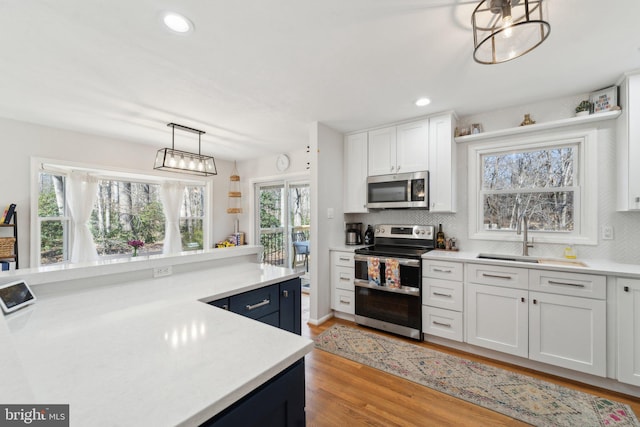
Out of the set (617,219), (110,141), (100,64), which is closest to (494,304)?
(617,219)

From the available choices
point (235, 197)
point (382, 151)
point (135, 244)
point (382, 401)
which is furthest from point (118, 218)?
point (382, 401)

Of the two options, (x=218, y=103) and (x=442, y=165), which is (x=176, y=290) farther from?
(x=442, y=165)

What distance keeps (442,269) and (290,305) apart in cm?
161

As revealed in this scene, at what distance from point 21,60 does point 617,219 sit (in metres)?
4.94

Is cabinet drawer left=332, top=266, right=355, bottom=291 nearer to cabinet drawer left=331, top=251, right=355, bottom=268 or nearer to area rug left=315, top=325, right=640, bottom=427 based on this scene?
cabinet drawer left=331, top=251, right=355, bottom=268

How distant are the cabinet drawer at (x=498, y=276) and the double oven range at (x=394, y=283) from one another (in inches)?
19.0

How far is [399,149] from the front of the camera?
3.21m

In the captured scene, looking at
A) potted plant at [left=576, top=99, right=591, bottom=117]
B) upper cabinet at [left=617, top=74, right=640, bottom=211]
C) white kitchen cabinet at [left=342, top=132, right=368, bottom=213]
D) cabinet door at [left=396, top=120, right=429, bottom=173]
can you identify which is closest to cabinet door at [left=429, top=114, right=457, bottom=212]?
cabinet door at [left=396, top=120, right=429, bottom=173]

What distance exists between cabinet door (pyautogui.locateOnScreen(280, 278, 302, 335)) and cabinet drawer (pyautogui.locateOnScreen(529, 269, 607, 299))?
6.47 ft

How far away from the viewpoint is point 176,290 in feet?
5.06

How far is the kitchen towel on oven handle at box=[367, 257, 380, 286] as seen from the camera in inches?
115

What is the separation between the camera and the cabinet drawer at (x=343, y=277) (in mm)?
3232

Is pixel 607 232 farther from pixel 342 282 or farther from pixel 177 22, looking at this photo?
pixel 177 22

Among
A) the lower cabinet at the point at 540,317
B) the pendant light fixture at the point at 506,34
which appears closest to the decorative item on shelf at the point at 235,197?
the lower cabinet at the point at 540,317
